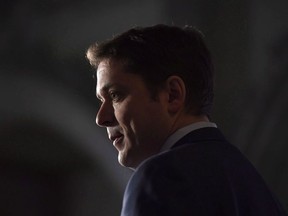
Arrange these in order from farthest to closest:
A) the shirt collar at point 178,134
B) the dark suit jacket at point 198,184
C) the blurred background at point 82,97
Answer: the blurred background at point 82,97
the shirt collar at point 178,134
the dark suit jacket at point 198,184

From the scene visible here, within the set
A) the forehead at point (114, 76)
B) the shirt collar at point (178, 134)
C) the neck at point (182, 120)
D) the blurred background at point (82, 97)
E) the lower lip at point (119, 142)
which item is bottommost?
the blurred background at point (82, 97)

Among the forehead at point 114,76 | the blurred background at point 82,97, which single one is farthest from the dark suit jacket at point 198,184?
the blurred background at point 82,97

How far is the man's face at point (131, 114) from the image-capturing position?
2.67 feet

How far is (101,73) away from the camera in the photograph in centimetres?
86

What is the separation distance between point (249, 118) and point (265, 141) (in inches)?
3.0

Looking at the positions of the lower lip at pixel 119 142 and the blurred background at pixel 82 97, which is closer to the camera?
the lower lip at pixel 119 142

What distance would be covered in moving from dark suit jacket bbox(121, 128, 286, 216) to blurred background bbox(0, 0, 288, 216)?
1.00 meters

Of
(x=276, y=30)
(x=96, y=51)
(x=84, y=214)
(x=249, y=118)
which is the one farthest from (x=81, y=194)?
(x=96, y=51)

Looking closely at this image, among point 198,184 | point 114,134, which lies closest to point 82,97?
point 114,134

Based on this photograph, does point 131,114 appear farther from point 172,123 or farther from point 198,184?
point 198,184

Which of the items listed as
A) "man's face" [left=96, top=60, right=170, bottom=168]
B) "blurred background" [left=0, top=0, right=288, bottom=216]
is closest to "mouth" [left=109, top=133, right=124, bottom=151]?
"man's face" [left=96, top=60, right=170, bottom=168]

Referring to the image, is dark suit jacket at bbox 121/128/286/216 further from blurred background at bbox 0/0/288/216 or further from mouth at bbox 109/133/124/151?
blurred background at bbox 0/0/288/216

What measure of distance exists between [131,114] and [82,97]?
0.99m

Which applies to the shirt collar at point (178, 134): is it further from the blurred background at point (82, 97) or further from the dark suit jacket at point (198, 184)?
the blurred background at point (82, 97)
